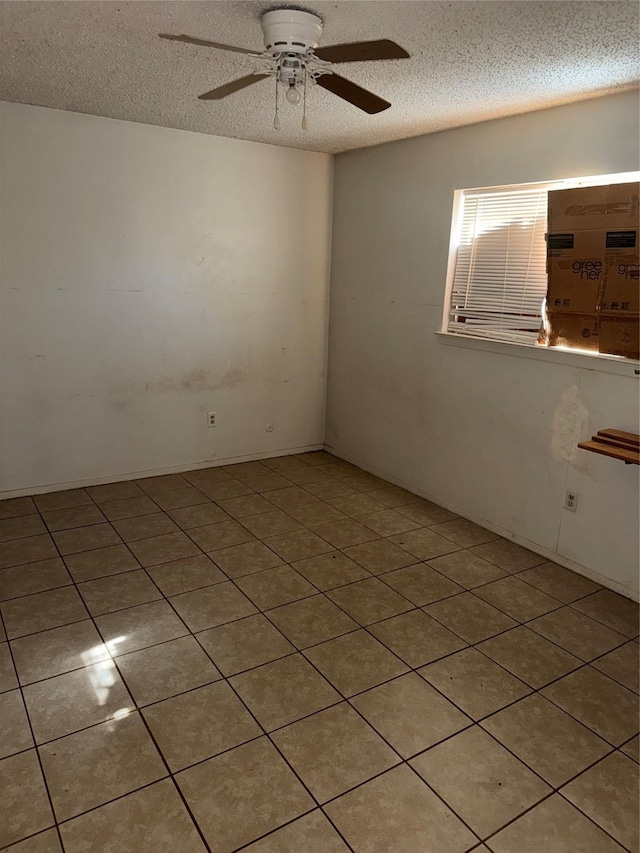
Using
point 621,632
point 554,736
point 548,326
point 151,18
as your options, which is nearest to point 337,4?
point 151,18

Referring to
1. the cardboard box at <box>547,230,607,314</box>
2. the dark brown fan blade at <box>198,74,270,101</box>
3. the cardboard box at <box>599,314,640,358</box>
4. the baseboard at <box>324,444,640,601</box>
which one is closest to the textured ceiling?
the dark brown fan blade at <box>198,74,270,101</box>

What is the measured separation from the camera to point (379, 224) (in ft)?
13.9

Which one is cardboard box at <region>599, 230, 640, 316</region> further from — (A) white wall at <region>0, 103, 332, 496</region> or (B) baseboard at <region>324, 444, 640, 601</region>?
(A) white wall at <region>0, 103, 332, 496</region>

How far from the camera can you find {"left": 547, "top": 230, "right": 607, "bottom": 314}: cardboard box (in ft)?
9.50

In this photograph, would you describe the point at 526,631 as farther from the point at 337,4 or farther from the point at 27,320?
the point at 27,320

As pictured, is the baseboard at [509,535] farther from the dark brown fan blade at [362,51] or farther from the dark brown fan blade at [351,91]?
the dark brown fan blade at [362,51]

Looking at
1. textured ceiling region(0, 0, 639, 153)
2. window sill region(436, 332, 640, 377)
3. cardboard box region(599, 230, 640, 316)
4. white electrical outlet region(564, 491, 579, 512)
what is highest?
textured ceiling region(0, 0, 639, 153)

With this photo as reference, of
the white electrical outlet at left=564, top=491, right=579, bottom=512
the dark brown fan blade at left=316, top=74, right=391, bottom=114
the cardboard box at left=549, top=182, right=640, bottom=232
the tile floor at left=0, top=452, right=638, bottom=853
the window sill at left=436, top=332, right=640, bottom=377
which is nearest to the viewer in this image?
the tile floor at left=0, top=452, right=638, bottom=853

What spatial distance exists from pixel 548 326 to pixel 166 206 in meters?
2.61

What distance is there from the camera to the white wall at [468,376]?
9.63 ft

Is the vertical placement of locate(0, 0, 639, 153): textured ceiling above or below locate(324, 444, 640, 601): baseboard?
above

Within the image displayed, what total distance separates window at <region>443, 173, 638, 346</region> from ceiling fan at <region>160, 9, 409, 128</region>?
1.33 m

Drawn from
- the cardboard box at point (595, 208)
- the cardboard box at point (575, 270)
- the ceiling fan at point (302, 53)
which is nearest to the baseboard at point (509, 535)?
the cardboard box at point (575, 270)

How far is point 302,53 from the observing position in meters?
2.06
